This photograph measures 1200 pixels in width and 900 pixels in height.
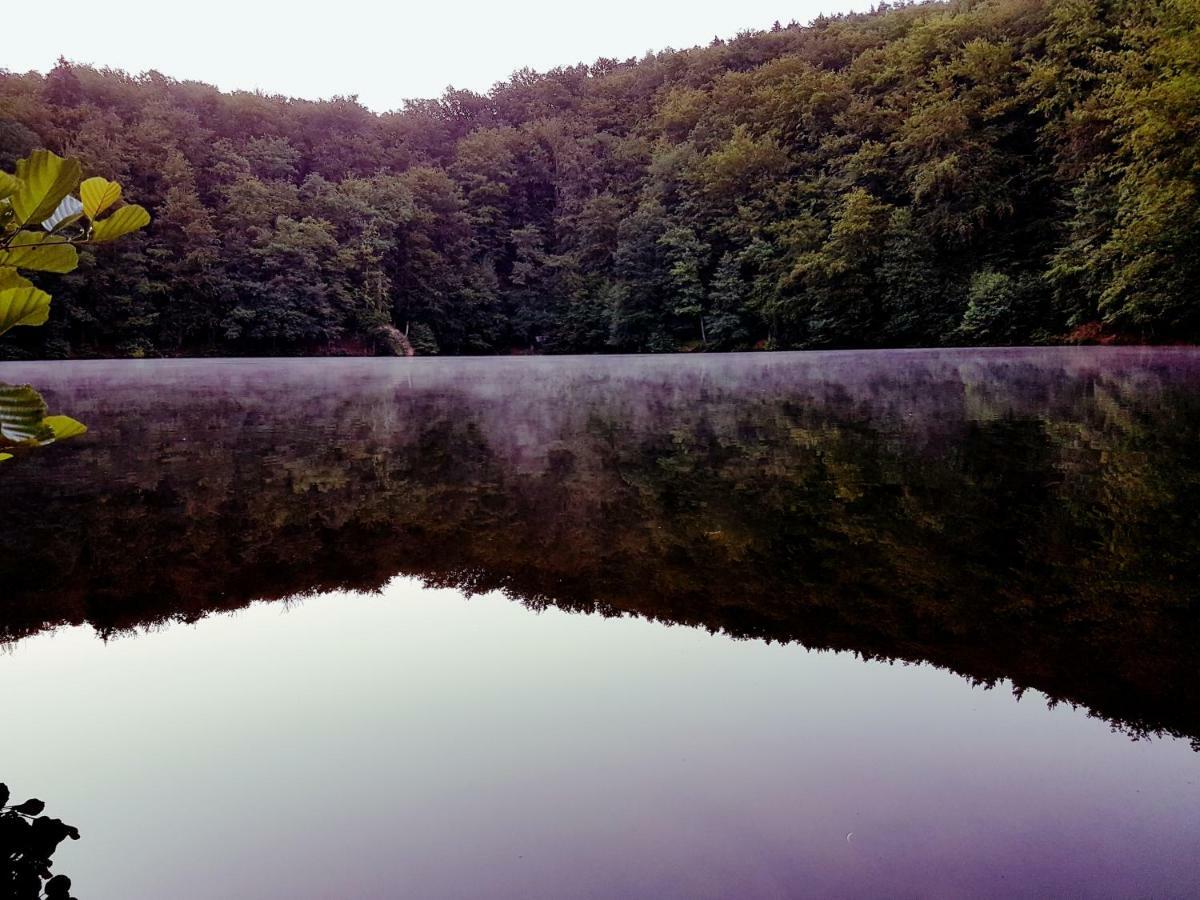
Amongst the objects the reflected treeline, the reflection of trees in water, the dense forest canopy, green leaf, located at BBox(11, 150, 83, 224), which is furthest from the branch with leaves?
the dense forest canopy

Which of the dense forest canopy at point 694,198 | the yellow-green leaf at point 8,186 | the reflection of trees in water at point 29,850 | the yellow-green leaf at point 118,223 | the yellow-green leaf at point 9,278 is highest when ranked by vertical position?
the dense forest canopy at point 694,198

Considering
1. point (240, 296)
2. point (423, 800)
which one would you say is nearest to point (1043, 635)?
point (423, 800)

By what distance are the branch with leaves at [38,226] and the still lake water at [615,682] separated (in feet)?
1.92

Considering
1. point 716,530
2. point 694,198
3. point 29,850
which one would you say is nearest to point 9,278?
point 29,850

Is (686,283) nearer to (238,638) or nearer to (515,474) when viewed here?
(515,474)

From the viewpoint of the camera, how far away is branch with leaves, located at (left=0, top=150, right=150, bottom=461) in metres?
0.88

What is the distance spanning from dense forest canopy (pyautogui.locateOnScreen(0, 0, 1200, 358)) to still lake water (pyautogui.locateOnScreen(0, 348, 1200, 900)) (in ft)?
64.1

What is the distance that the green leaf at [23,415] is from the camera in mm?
877

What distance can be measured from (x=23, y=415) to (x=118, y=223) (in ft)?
0.93

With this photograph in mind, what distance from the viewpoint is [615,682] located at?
1575mm

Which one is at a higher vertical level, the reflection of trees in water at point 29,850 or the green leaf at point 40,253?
the green leaf at point 40,253

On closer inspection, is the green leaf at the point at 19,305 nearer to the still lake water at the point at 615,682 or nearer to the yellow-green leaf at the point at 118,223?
the yellow-green leaf at the point at 118,223

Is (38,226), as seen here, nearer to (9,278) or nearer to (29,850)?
(9,278)

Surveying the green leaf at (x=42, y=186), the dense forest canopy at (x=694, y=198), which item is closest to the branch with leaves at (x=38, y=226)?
the green leaf at (x=42, y=186)
